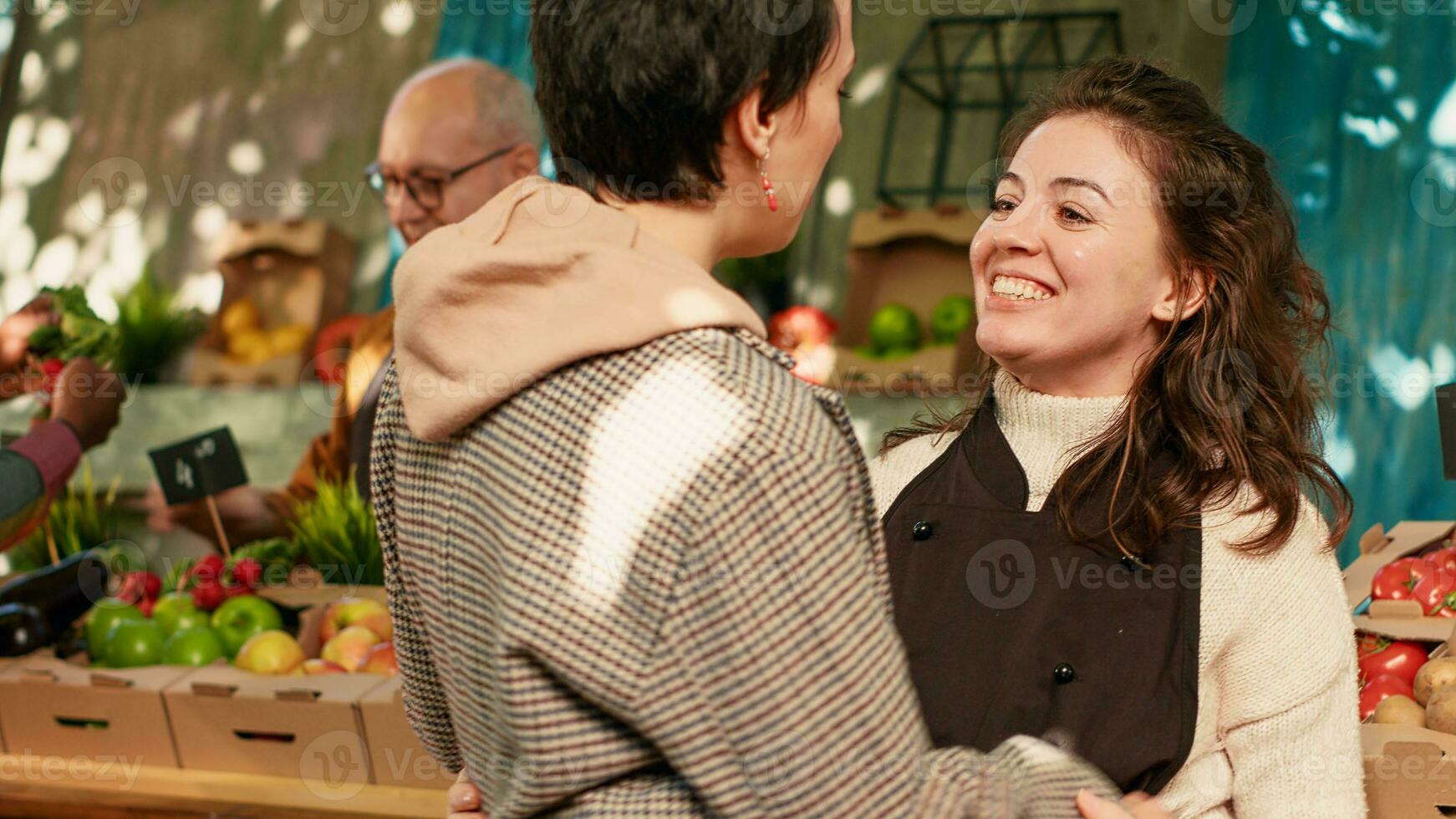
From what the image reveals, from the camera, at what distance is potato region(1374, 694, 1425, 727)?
1.68 meters

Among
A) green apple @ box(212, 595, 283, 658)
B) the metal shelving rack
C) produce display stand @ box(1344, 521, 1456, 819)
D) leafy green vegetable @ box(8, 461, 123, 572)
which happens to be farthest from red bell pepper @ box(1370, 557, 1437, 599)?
leafy green vegetable @ box(8, 461, 123, 572)

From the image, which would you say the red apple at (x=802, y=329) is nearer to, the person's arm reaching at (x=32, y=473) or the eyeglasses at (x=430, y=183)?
the eyeglasses at (x=430, y=183)

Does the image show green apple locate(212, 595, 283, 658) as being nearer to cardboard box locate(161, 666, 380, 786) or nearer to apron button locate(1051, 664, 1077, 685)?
cardboard box locate(161, 666, 380, 786)

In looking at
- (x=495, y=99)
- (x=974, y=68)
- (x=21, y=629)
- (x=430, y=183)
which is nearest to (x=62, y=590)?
(x=21, y=629)

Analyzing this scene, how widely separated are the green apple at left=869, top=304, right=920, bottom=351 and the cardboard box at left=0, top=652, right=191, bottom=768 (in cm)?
213

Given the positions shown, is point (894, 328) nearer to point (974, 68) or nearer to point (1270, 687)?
point (974, 68)

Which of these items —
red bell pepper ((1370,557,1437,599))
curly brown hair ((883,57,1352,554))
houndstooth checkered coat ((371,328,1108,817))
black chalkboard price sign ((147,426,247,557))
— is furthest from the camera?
black chalkboard price sign ((147,426,247,557))

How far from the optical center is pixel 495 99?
10.4ft

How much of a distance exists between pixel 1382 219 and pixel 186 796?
2.82m

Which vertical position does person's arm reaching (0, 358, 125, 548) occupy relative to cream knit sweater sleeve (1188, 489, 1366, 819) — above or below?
above

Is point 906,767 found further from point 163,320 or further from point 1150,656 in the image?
point 163,320

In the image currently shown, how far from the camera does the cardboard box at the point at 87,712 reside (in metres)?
2.23

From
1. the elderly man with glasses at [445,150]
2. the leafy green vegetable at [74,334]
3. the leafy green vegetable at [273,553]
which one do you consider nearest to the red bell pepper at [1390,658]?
the elderly man with glasses at [445,150]

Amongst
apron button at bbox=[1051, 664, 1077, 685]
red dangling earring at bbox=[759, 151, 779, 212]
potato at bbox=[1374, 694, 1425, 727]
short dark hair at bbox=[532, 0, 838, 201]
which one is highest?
short dark hair at bbox=[532, 0, 838, 201]
